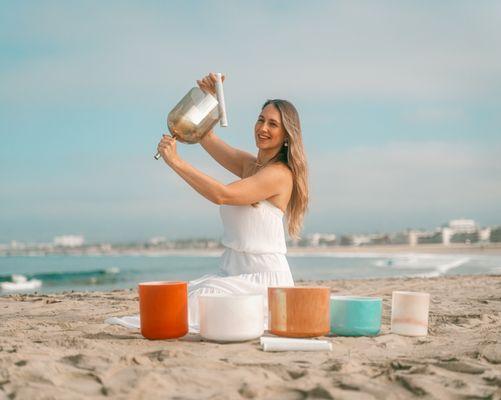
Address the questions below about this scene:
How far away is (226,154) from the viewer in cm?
442

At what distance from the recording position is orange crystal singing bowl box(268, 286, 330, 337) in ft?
10.5

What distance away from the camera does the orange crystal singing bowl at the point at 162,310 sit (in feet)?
10.5

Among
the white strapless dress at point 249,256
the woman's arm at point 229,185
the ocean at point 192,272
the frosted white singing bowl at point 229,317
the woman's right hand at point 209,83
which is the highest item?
the woman's right hand at point 209,83

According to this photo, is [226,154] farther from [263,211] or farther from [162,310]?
[162,310]

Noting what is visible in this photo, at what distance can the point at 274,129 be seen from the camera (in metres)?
3.82

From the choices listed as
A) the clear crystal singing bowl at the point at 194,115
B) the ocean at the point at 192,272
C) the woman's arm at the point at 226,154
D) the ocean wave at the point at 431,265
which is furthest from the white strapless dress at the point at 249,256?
the ocean wave at the point at 431,265

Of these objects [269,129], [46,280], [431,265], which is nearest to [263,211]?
[269,129]

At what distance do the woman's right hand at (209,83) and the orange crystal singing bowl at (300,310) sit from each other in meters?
1.31

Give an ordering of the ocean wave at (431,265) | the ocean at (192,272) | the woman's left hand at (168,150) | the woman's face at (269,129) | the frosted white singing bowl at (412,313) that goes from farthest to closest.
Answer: the ocean wave at (431,265) → the ocean at (192,272) → the woman's face at (269,129) → the frosted white singing bowl at (412,313) → the woman's left hand at (168,150)

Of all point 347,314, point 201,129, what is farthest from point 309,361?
point 201,129

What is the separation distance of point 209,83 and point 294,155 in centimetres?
71

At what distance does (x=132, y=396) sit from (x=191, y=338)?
1.15 meters

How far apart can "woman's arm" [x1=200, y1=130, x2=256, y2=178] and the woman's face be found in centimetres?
52

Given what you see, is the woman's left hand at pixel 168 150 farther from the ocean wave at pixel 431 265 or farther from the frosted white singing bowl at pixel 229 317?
the ocean wave at pixel 431 265
